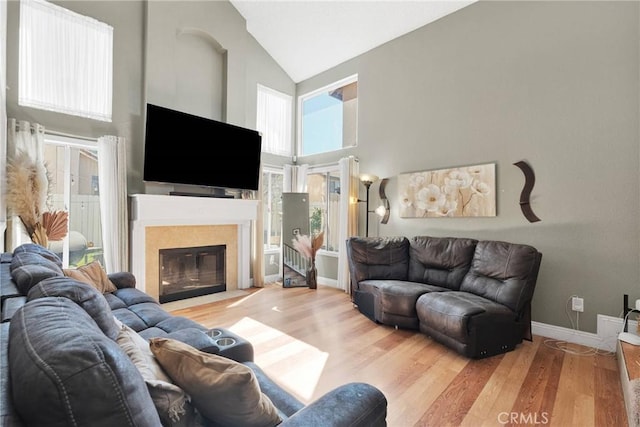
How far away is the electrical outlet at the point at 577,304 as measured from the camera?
9.98ft

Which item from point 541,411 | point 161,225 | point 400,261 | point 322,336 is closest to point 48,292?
point 322,336

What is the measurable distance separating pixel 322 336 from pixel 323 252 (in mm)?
2472

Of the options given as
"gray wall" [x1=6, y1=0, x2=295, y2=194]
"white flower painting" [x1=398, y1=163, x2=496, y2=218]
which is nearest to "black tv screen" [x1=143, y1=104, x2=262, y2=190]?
"gray wall" [x1=6, y1=0, x2=295, y2=194]

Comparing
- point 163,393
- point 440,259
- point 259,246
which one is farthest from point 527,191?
point 259,246

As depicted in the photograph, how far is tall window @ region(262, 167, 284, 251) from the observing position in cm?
571

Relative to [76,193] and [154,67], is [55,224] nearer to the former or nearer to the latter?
[76,193]

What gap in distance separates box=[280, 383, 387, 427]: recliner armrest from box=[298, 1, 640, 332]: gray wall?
123 inches

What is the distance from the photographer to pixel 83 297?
1.22 metres

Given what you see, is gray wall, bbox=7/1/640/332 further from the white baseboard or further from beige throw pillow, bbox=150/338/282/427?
beige throw pillow, bbox=150/338/282/427

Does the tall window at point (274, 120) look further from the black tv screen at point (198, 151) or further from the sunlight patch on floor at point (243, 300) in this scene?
the sunlight patch on floor at point (243, 300)

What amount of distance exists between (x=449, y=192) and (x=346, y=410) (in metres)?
3.51

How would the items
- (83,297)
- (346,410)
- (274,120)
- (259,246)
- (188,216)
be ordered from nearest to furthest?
(346,410) → (83,297) → (188,216) → (259,246) → (274,120)

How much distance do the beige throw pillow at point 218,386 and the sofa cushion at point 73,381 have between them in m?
0.23

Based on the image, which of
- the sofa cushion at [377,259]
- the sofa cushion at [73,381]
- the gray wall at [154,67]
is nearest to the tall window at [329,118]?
the gray wall at [154,67]
